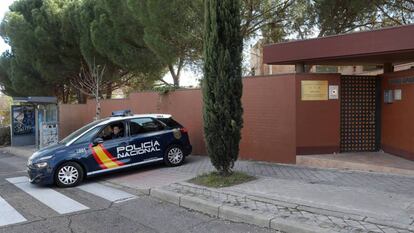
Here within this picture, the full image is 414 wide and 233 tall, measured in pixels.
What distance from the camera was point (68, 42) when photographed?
2134cm

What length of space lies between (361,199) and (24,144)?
68.3 ft

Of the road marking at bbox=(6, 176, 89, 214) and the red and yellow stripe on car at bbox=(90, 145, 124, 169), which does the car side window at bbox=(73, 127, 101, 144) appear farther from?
the road marking at bbox=(6, 176, 89, 214)

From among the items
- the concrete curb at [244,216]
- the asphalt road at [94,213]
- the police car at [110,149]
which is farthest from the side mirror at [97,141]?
the concrete curb at [244,216]

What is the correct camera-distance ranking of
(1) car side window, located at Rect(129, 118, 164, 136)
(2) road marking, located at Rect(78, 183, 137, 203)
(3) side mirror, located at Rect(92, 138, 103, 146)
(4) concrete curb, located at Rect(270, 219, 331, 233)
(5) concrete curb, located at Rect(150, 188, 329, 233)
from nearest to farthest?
(4) concrete curb, located at Rect(270, 219, 331, 233)
(5) concrete curb, located at Rect(150, 188, 329, 233)
(2) road marking, located at Rect(78, 183, 137, 203)
(3) side mirror, located at Rect(92, 138, 103, 146)
(1) car side window, located at Rect(129, 118, 164, 136)

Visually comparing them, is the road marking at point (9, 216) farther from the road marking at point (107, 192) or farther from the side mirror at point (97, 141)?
the side mirror at point (97, 141)

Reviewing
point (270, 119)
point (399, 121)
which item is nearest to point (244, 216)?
point (270, 119)

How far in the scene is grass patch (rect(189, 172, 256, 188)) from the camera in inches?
318

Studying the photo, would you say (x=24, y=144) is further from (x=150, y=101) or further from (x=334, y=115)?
(x=334, y=115)

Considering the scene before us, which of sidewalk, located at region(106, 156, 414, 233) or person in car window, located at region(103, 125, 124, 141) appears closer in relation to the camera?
sidewalk, located at region(106, 156, 414, 233)

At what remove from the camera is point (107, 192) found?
29.1ft

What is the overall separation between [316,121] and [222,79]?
10.0ft

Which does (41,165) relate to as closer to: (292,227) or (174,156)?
(174,156)

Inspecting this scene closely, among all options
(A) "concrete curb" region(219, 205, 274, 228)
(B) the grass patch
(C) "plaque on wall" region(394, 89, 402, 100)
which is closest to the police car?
(B) the grass patch

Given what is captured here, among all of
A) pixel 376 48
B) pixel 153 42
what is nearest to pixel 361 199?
pixel 376 48
